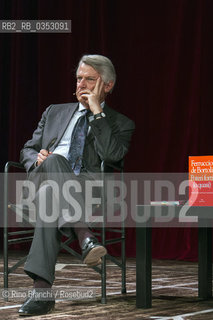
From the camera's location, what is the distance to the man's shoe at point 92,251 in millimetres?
1960

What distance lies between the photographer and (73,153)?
7.82 feet

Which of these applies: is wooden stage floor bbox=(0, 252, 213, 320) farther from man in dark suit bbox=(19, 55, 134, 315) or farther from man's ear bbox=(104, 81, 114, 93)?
man's ear bbox=(104, 81, 114, 93)

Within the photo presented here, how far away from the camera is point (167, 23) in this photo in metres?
4.29

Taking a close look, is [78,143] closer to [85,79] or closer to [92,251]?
[85,79]

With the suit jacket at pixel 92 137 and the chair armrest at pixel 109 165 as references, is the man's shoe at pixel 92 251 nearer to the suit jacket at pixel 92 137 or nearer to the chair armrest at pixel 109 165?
the chair armrest at pixel 109 165

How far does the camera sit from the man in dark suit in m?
1.97

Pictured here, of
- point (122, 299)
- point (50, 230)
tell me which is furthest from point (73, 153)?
point (122, 299)

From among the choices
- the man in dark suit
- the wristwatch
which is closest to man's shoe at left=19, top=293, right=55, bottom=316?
the man in dark suit

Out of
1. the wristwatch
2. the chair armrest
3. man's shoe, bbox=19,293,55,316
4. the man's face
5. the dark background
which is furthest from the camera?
the dark background

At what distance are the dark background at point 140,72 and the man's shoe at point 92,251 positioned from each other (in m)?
2.18

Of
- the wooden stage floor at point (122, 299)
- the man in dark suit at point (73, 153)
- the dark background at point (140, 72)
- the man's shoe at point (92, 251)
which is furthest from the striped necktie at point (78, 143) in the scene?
the dark background at point (140, 72)

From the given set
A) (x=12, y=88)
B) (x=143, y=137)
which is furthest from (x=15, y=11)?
(x=143, y=137)

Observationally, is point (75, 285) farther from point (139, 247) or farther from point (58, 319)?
point (58, 319)

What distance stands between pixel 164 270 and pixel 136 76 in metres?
1.69
